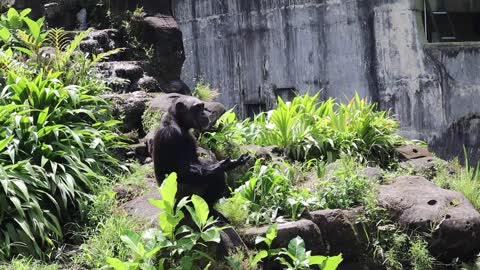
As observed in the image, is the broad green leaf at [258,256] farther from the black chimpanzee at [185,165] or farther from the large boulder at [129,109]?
the large boulder at [129,109]

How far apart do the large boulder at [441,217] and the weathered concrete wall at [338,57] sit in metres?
5.86

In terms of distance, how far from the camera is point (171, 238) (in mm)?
5461

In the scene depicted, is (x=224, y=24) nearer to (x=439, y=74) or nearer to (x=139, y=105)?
(x=439, y=74)

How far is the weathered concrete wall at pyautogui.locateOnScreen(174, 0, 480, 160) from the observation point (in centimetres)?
1284

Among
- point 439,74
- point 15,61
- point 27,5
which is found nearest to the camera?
point 15,61

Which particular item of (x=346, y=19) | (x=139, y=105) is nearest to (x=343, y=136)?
(x=139, y=105)

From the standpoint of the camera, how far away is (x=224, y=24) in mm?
16172

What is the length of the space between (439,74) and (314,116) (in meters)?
4.57

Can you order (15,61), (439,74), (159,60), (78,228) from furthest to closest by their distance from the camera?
(439,74)
(159,60)
(15,61)
(78,228)

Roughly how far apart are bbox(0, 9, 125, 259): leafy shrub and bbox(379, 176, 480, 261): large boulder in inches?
114

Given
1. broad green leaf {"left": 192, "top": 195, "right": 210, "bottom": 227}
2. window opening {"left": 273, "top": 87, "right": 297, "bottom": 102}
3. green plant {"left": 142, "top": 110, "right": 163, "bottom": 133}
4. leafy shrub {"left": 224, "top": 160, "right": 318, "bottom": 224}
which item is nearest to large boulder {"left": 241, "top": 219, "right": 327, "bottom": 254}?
leafy shrub {"left": 224, "top": 160, "right": 318, "bottom": 224}

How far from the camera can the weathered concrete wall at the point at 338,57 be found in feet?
42.1

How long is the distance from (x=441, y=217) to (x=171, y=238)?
9.35ft

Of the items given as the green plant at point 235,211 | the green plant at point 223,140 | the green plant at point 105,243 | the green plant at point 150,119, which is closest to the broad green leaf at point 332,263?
the green plant at point 235,211
